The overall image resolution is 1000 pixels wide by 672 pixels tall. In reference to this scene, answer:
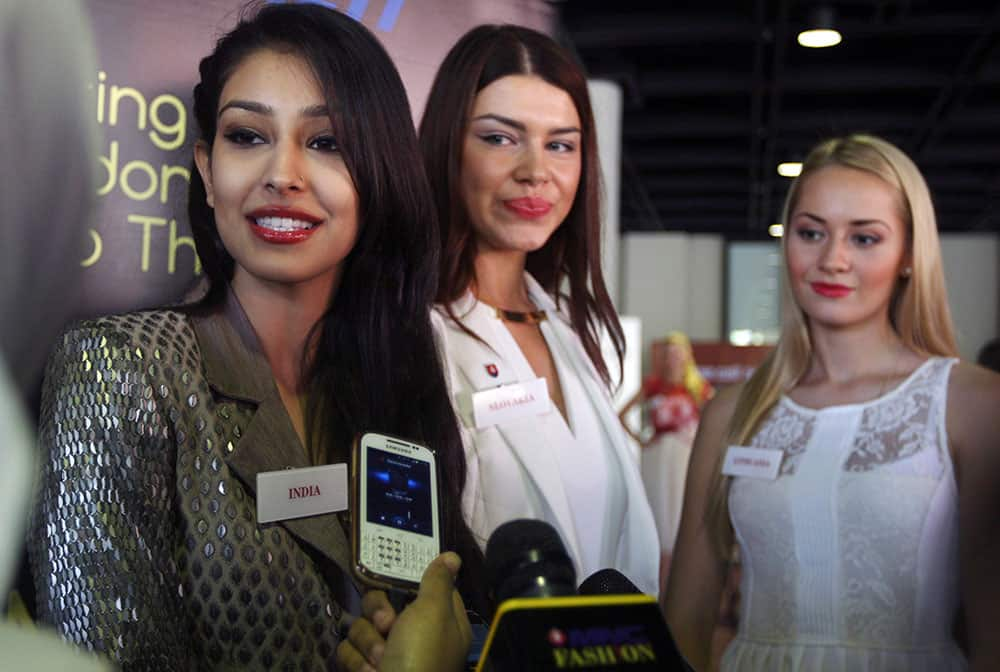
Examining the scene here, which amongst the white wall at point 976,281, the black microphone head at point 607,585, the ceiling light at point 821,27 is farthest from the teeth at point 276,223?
the white wall at point 976,281

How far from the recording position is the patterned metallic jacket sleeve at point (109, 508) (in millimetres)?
1304

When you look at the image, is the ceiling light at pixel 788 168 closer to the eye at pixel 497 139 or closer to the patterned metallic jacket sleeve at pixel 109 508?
the eye at pixel 497 139

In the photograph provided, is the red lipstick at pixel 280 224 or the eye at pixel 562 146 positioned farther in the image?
the eye at pixel 562 146

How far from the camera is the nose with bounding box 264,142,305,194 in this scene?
151 centimetres

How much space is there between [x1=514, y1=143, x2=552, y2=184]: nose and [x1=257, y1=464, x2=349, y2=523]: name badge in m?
0.81

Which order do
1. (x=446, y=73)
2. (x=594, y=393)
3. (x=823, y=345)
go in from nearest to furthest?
(x=446, y=73), (x=594, y=393), (x=823, y=345)

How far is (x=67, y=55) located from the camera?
155 cm

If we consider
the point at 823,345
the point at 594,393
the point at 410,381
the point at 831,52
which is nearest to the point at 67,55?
the point at 410,381

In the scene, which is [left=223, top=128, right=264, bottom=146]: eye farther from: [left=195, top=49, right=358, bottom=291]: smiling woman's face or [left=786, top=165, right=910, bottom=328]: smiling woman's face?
[left=786, top=165, right=910, bottom=328]: smiling woman's face

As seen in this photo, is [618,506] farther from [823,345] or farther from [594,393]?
[823,345]

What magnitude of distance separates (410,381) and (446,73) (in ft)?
2.35

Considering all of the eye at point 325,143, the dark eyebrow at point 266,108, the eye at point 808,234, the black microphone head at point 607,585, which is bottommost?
the black microphone head at point 607,585

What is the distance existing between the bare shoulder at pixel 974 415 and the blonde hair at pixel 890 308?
0.44 ft

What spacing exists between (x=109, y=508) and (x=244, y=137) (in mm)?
567
